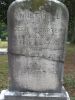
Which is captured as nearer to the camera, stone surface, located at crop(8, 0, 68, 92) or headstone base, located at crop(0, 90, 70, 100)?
stone surface, located at crop(8, 0, 68, 92)

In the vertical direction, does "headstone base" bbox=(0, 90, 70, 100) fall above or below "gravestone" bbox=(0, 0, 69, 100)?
below

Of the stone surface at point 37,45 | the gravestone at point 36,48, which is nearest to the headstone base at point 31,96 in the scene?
the gravestone at point 36,48

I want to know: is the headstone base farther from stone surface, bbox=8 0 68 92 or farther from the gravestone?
stone surface, bbox=8 0 68 92

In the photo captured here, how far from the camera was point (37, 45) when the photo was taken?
26.1 ft

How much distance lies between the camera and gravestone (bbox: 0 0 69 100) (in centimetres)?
Answer: 787

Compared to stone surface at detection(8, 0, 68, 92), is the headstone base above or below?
below

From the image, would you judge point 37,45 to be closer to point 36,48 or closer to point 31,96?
point 36,48

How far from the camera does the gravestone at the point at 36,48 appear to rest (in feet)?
25.8

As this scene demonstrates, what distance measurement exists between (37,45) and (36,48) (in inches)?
2.6

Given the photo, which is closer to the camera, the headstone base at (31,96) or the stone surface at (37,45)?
the stone surface at (37,45)

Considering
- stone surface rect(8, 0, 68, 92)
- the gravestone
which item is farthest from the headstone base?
stone surface rect(8, 0, 68, 92)

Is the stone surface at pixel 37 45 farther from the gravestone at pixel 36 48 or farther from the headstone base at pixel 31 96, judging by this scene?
the headstone base at pixel 31 96

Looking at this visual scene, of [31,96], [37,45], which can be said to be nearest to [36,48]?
[37,45]

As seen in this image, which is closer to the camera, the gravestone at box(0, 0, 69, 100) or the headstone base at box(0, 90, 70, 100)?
the gravestone at box(0, 0, 69, 100)
